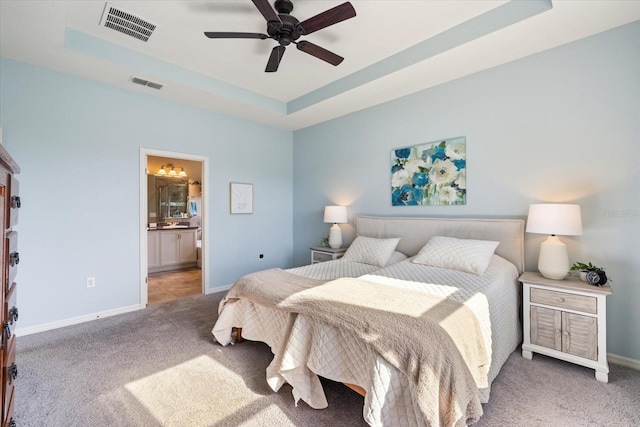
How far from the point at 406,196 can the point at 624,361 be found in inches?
92.8

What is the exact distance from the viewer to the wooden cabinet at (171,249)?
217 inches

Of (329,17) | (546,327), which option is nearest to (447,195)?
(546,327)

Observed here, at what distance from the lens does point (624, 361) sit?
2.29 metres

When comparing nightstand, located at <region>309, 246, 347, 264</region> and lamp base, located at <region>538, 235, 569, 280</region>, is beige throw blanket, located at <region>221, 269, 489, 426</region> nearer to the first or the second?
lamp base, located at <region>538, 235, 569, 280</region>

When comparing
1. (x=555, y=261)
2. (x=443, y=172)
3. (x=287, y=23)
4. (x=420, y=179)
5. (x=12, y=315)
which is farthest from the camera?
(x=420, y=179)

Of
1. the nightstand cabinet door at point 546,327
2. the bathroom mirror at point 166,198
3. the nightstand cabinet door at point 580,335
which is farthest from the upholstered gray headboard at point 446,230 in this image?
the bathroom mirror at point 166,198

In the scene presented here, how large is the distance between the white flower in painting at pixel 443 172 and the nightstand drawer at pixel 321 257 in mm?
1691

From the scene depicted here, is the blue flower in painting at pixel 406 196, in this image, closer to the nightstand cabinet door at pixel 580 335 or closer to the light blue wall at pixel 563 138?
the light blue wall at pixel 563 138

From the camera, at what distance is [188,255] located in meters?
6.06

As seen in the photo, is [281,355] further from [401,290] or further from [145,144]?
[145,144]

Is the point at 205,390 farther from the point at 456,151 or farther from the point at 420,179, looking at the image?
the point at 456,151

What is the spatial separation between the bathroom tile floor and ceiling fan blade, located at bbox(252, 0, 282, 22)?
3.58m

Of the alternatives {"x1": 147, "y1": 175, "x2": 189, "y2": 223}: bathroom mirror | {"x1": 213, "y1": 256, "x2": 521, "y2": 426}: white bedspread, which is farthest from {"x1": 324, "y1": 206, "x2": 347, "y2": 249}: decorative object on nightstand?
{"x1": 147, "y1": 175, "x2": 189, "y2": 223}: bathroom mirror

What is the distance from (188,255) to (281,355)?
4777 mm
